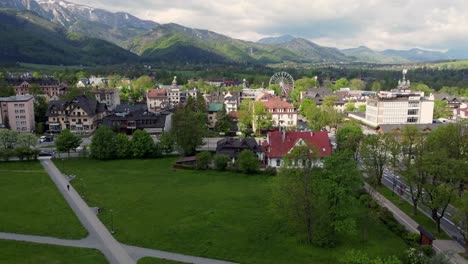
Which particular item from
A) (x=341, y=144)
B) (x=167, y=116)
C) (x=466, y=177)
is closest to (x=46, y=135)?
(x=167, y=116)

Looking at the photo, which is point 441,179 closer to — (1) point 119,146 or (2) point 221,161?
(2) point 221,161

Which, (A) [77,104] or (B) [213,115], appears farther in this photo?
(B) [213,115]

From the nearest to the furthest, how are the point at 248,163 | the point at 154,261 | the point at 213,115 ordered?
the point at 154,261 < the point at 248,163 < the point at 213,115

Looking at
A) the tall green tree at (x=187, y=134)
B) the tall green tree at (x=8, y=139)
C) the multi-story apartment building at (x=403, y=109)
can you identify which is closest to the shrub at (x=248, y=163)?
the tall green tree at (x=187, y=134)

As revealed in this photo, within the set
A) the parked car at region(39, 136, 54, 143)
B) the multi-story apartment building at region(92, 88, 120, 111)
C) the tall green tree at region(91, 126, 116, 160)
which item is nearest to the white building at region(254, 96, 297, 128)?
the tall green tree at region(91, 126, 116, 160)

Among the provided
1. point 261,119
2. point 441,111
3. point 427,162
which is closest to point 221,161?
point 427,162
